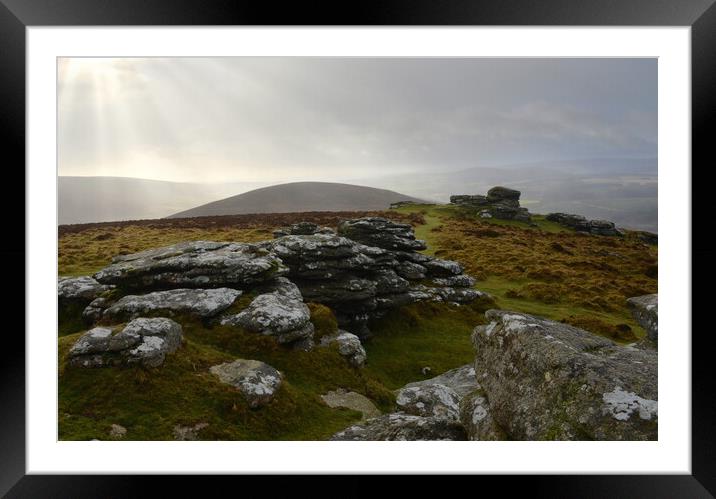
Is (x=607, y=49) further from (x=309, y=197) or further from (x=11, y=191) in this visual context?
(x=309, y=197)

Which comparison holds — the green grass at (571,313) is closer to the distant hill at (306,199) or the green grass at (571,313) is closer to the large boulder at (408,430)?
the distant hill at (306,199)

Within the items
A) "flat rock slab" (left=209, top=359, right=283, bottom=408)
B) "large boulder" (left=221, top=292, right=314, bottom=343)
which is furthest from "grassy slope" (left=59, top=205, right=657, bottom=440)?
"large boulder" (left=221, top=292, right=314, bottom=343)

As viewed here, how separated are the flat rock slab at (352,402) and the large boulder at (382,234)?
1004 centimetres

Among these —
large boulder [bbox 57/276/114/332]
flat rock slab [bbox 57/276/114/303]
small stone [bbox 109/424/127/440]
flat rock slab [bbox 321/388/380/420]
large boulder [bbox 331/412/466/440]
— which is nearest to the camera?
large boulder [bbox 331/412/466/440]

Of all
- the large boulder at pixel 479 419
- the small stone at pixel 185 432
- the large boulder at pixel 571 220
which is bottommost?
the small stone at pixel 185 432

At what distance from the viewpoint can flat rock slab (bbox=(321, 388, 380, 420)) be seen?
7512 millimetres

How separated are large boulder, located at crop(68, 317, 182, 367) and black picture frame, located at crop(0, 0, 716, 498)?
1.32 metres

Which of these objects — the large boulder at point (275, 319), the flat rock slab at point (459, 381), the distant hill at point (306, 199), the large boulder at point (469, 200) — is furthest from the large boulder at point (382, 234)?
the large boulder at point (469, 200)

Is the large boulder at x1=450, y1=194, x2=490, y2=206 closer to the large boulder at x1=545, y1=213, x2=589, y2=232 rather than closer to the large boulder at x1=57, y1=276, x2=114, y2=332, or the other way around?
the large boulder at x1=545, y1=213, x2=589, y2=232

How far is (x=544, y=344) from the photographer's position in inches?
201

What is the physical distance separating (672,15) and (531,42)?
68.6 inches

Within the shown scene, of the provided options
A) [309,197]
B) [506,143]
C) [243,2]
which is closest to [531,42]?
[243,2]

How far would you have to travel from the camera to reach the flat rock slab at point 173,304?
883cm

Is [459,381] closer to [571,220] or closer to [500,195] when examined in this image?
[571,220]
